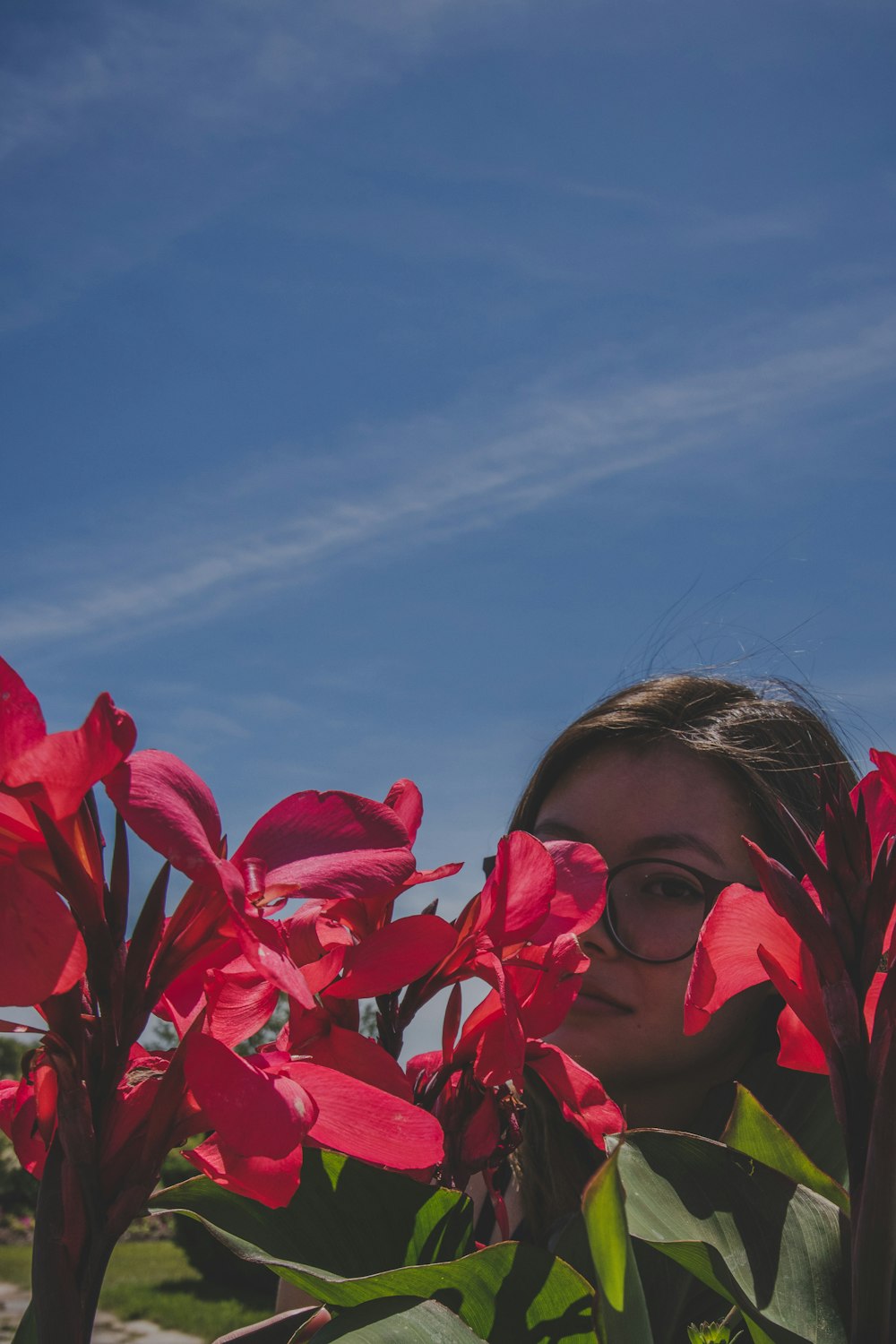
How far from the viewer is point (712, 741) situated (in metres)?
1.45

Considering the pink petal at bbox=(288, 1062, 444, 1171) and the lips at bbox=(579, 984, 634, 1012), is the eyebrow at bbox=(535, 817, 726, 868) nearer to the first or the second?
the lips at bbox=(579, 984, 634, 1012)

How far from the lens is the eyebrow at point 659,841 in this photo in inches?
51.3

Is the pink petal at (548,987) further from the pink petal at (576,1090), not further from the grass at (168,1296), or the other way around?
the grass at (168,1296)

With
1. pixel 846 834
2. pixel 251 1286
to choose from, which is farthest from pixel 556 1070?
pixel 251 1286

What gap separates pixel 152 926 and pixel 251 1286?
28.3 feet

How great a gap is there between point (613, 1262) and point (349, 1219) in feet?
0.76

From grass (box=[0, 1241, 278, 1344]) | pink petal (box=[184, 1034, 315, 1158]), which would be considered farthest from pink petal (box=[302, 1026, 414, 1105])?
grass (box=[0, 1241, 278, 1344])

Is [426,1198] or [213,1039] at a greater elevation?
[213,1039]

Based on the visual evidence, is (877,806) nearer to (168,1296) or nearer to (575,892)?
(575,892)

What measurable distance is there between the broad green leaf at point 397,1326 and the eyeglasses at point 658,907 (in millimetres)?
844

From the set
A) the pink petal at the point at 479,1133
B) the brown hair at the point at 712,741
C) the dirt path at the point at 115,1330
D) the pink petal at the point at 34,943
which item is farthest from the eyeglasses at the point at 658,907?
the dirt path at the point at 115,1330

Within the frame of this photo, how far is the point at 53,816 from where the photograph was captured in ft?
→ 1.16

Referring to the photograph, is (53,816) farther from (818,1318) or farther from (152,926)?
(818,1318)

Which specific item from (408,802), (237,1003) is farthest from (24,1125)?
(408,802)
